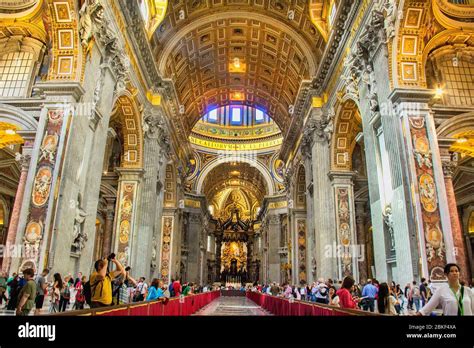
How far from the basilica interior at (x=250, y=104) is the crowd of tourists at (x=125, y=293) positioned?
1.36 feet

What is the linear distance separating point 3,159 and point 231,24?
12199 millimetres

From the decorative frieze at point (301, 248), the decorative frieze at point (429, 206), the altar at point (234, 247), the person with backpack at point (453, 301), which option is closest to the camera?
the person with backpack at point (453, 301)

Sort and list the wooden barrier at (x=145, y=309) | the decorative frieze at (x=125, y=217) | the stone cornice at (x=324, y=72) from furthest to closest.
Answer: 1. the decorative frieze at (x=125, y=217)
2. the stone cornice at (x=324, y=72)
3. the wooden barrier at (x=145, y=309)

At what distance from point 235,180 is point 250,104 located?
1956cm

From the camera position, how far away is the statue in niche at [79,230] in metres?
8.53

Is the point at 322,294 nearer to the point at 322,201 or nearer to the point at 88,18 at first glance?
the point at 322,201

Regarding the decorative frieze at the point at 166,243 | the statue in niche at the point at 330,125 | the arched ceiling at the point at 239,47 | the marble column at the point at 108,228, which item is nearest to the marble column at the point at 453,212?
the statue in niche at the point at 330,125

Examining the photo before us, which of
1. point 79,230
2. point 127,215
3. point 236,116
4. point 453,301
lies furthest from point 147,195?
point 236,116

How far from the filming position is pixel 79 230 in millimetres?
8711

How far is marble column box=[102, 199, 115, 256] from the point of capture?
15.5 meters

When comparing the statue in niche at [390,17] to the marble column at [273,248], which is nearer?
the statue in niche at [390,17]

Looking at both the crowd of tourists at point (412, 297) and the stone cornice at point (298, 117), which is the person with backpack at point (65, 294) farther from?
the stone cornice at point (298, 117)

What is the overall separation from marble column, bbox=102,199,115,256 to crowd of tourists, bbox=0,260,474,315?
5.42 metres

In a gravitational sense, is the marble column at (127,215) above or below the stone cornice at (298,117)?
below
